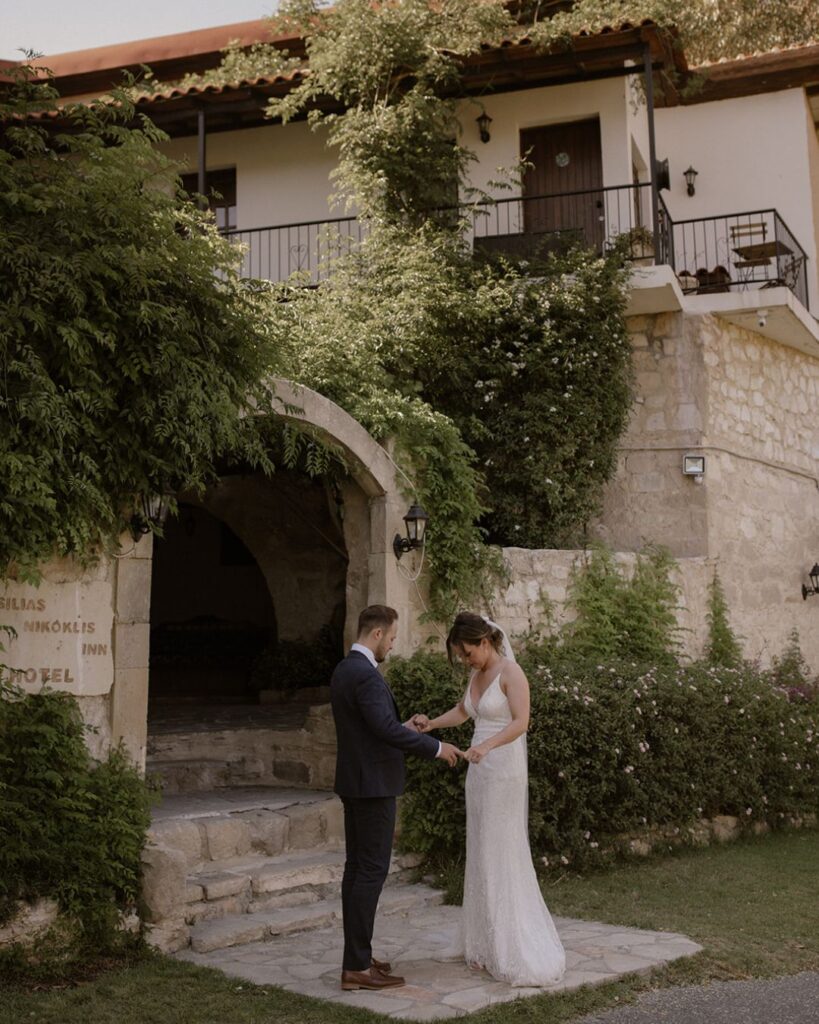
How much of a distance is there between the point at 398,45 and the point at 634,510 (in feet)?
19.4

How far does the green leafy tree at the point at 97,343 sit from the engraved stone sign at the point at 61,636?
0.74 feet

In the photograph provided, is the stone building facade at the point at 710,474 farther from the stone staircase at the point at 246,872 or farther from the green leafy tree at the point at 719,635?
the stone staircase at the point at 246,872

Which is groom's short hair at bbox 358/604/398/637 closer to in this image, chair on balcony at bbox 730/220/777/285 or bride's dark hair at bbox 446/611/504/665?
bride's dark hair at bbox 446/611/504/665

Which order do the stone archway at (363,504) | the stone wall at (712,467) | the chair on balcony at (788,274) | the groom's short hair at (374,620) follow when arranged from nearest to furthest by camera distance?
the groom's short hair at (374,620) → the stone archway at (363,504) → the stone wall at (712,467) → the chair on balcony at (788,274)

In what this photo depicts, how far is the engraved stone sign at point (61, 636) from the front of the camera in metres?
5.79

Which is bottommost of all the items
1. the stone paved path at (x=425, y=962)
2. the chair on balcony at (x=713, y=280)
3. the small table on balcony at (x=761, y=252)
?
the stone paved path at (x=425, y=962)

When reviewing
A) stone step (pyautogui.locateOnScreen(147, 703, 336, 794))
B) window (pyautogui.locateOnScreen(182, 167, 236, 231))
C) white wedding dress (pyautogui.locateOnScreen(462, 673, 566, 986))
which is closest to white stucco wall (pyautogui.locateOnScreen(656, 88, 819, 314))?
window (pyautogui.locateOnScreen(182, 167, 236, 231))

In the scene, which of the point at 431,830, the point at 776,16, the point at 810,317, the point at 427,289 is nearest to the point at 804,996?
the point at 431,830

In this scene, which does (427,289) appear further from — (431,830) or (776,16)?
(776,16)

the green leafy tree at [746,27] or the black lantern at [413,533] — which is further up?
the green leafy tree at [746,27]

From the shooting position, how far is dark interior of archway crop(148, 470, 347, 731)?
11930mm

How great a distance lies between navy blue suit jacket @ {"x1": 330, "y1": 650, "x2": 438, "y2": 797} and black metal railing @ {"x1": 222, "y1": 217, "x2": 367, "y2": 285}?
8410 millimetres

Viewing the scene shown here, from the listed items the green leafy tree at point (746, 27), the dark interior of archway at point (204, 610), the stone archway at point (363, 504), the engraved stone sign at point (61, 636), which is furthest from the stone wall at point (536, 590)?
the green leafy tree at point (746, 27)

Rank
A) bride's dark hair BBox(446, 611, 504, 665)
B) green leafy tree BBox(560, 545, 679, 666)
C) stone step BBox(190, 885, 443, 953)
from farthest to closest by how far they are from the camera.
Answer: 1. green leafy tree BBox(560, 545, 679, 666)
2. stone step BBox(190, 885, 443, 953)
3. bride's dark hair BBox(446, 611, 504, 665)
